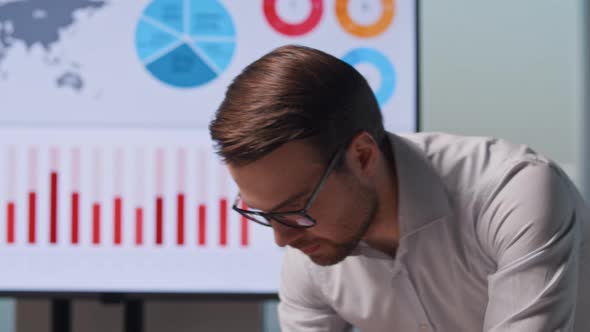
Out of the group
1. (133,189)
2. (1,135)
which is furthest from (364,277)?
(1,135)

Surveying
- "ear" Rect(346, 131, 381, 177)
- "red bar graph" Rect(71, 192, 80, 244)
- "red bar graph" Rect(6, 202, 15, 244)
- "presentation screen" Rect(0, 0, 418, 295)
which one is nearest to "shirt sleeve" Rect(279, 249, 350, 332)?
"ear" Rect(346, 131, 381, 177)

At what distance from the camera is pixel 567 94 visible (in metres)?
1.74

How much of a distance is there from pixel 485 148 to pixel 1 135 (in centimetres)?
108

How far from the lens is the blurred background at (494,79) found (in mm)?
1721

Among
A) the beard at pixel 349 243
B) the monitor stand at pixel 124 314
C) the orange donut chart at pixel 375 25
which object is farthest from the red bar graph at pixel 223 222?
the beard at pixel 349 243

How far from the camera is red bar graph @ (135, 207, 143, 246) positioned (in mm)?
1555

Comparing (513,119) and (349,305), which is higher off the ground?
(513,119)

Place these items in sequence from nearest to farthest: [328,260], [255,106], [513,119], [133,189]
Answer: [255,106], [328,260], [133,189], [513,119]

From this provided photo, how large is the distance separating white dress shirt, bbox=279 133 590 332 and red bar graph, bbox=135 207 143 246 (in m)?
0.51

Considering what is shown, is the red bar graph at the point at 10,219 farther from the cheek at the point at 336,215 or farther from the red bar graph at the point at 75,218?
the cheek at the point at 336,215

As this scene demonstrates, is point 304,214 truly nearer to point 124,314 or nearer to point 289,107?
point 289,107

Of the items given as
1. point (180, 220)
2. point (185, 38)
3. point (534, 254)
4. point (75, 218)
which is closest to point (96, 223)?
point (75, 218)

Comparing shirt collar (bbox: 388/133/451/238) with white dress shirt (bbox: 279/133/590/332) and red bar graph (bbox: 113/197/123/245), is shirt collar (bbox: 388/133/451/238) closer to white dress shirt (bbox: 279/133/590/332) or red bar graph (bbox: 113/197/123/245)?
white dress shirt (bbox: 279/133/590/332)

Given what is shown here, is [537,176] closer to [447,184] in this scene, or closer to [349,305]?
[447,184]
